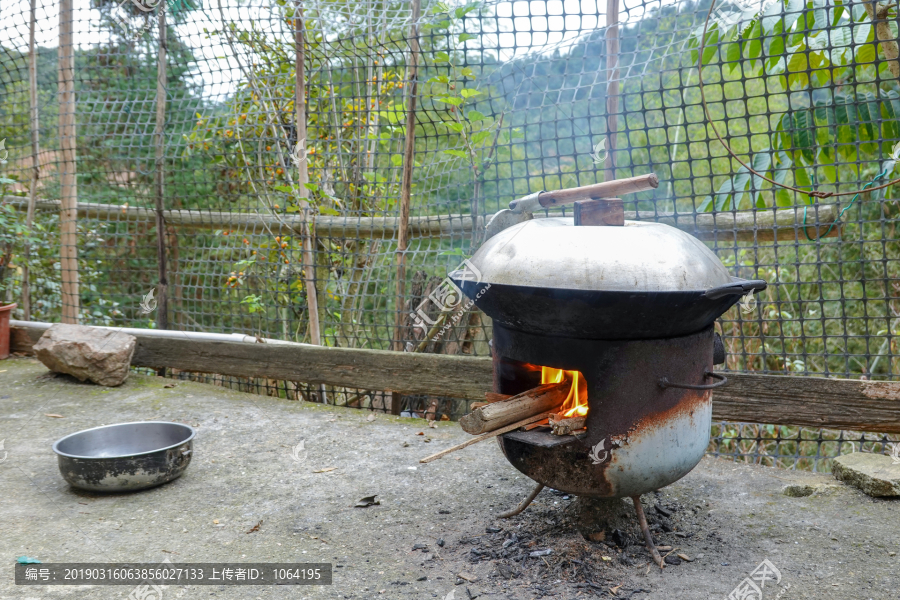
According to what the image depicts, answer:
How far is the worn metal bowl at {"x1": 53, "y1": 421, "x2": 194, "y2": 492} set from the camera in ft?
9.29

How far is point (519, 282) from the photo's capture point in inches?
79.2

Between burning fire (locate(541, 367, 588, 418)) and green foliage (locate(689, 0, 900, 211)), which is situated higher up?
green foliage (locate(689, 0, 900, 211))

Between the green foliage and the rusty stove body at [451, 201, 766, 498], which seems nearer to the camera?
the rusty stove body at [451, 201, 766, 498]

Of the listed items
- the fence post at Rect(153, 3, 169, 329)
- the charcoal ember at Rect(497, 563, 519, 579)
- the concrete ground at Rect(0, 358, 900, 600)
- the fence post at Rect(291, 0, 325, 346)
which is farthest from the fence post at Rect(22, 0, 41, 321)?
the charcoal ember at Rect(497, 563, 519, 579)

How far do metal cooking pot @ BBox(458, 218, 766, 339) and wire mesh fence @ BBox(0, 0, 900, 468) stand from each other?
3.56ft

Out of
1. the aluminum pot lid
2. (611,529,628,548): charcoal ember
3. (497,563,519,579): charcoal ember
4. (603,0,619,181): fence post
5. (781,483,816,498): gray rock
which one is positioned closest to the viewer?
the aluminum pot lid

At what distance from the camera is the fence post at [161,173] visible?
16.0 ft

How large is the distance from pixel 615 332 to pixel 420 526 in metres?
1.22

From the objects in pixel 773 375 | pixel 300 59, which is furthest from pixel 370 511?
pixel 300 59

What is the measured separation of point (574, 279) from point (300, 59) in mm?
3050

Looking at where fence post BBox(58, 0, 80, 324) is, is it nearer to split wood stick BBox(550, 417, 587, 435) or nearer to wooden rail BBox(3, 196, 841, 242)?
wooden rail BBox(3, 196, 841, 242)

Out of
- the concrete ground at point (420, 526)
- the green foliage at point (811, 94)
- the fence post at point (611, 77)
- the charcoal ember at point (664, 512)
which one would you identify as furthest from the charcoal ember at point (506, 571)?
the green foliage at point (811, 94)

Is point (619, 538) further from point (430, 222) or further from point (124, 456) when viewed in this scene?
point (430, 222)

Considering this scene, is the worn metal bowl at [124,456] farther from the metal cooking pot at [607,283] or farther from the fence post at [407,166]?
the metal cooking pot at [607,283]
